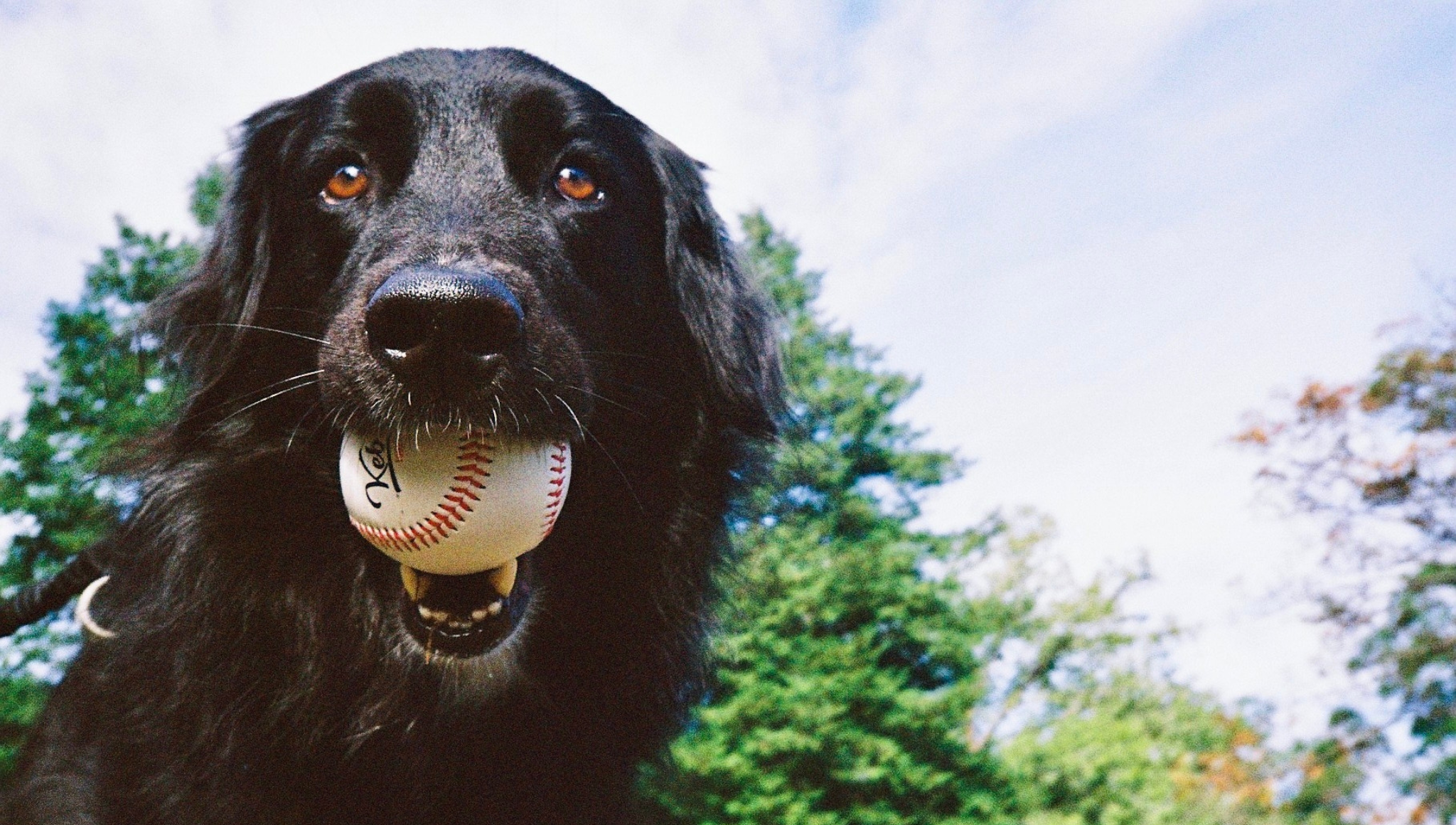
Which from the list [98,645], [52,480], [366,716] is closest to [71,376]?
[52,480]

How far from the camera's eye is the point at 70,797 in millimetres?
2213

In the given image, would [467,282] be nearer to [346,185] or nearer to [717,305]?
[346,185]

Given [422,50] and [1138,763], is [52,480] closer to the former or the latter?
[422,50]

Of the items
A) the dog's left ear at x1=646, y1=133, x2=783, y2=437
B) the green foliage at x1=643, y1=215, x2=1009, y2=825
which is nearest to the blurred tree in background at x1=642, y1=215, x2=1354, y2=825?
the green foliage at x1=643, y1=215, x2=1009, y2=825

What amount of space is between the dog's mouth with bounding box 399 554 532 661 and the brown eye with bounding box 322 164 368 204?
1006 millimetres

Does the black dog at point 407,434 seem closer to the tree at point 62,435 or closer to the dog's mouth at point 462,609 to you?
the dog's mouth at point 462,609

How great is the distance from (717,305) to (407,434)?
123 cm

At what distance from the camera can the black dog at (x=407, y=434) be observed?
200 centimetres

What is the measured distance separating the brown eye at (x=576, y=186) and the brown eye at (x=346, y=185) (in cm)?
48

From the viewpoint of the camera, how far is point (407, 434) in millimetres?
1896

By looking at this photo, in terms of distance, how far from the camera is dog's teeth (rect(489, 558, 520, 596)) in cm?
201

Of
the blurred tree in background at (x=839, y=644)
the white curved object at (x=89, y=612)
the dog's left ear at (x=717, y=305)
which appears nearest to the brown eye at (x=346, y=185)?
the dog's left ear at (x=717, y=305)

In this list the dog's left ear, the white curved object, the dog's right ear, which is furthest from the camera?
the dog's left ear
